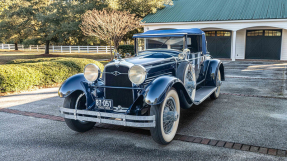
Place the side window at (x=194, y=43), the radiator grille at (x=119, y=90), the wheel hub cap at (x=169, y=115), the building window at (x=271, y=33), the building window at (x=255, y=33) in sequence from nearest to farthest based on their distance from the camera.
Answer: the wheel hub cap at (x=169, y=115)
the radiator grille at (x=119, y=90)
the side window at (x=194, y=43)
the building window at (x=271, y=33)
the building window at (x=255, y=33)

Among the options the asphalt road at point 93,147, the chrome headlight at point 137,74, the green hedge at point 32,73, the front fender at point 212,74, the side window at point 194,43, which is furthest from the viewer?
the green hedge at point 32,73

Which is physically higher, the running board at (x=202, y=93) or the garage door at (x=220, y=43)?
the garage door at (x=220, y=43)

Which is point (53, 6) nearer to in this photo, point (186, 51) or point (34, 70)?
point (34, 70)

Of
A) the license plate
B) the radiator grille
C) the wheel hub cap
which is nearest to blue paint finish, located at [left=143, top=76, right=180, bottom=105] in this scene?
the wheel hub cap

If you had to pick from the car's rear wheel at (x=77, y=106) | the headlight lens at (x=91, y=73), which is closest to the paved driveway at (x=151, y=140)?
the car's rear wheel at (x=77, y=106)

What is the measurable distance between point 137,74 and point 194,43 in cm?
261

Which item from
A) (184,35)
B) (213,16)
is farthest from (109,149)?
(213,16)

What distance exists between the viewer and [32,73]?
820 centimetres

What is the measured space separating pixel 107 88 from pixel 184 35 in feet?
6.91

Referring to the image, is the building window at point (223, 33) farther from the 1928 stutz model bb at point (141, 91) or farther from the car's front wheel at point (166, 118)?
the car's front wheel at point (166, 118)

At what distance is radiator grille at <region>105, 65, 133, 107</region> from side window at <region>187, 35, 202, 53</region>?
207 cm

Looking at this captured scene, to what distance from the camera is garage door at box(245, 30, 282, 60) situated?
19.0m

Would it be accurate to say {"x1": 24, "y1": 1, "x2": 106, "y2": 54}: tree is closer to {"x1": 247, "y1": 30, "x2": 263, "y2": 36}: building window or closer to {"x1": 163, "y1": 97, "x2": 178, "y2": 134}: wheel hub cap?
{"x1": 247, "y1": 30, "x2": 263, "y2": 36}: building window

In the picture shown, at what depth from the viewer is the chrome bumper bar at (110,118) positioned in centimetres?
355
